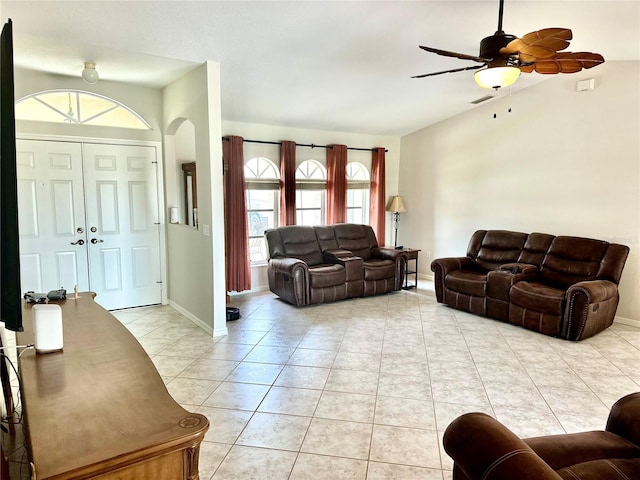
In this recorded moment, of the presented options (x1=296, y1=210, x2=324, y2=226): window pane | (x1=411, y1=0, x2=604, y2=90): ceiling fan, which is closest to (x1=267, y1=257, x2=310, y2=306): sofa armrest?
(x1=296, y1=210, x2=324, y2=226): window pane

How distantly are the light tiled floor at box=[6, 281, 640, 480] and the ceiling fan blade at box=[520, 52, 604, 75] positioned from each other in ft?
8.03

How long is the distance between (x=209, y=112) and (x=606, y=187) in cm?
461

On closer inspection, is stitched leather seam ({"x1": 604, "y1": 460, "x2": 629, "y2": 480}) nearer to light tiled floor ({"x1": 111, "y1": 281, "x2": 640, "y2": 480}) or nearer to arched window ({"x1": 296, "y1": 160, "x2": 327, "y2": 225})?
light tiled floor ({"x1": 111, "y1": 281, "x2": 640, "y2": 480})

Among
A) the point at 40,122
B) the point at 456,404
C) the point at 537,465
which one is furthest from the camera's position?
the point at 40,122

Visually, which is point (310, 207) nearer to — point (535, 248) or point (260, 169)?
point (260, 169)

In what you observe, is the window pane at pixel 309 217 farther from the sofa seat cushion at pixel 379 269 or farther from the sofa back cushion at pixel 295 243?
the sofa seat cushion at pixel 379 269

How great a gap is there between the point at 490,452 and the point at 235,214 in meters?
4.71

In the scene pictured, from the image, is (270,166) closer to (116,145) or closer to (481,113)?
(116,145)

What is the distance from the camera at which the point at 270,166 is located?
6203 millimetres

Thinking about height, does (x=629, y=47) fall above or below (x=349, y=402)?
above

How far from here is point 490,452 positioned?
1345 mm

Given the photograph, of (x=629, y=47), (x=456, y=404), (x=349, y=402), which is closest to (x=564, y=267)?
(x=629, y=47)

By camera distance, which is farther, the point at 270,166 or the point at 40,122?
the point at 270,166

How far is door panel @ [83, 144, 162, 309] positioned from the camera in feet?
15.6
